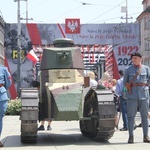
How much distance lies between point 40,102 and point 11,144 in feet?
3.73

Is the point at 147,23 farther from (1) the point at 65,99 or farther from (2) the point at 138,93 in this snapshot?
(1) the point at 65,99

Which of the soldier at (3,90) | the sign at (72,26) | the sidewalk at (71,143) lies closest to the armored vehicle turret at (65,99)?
the sidewalk at (71,143)

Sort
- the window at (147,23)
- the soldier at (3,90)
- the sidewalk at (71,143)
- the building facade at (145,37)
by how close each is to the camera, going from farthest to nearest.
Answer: the window at (147,23), the building facade at (145,37), the soldier at (3,90), the sidewalk at (71,143)

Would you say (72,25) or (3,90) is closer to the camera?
(3,90)

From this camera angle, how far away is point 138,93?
912 centimetres

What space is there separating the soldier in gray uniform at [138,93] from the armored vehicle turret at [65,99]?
37cm

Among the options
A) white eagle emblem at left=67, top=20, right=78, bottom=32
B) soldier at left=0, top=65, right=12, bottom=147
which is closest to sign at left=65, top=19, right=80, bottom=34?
white eagle emblem at left=67, top=20, right=78, bottom=32

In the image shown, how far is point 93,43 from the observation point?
30.1 metres

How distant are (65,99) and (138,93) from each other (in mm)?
1444

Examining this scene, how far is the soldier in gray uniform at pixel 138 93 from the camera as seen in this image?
9148 millimetres

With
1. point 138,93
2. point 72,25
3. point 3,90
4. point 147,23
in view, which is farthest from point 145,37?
point 3,90

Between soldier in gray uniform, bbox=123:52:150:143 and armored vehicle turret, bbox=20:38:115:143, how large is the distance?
37 cm

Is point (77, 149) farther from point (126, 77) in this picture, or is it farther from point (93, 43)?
point (93, 43)

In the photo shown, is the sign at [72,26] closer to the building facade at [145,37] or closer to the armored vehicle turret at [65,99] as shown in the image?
the armored vehicle turret at [65,99]
